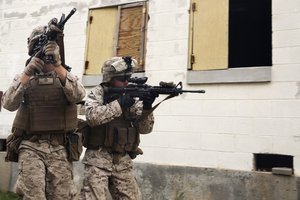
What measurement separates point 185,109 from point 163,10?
1.66m

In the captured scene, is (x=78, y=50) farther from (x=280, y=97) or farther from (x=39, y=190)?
(x=39, y=190)

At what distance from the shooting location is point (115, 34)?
648cm

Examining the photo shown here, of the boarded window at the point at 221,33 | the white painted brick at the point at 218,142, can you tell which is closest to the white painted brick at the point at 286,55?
the boarded window at the point at 221,33

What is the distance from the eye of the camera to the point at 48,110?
3295 mm

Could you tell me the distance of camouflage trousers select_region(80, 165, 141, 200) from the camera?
3572mm

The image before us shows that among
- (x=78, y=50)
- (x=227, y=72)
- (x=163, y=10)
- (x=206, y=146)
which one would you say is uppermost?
(x=163, y=10)

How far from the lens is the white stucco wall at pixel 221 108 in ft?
16.2

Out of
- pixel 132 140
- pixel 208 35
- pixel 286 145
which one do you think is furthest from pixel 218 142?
pixel 132 140

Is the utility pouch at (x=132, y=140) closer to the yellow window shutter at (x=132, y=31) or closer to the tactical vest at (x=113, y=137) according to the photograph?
the tactical vest at (x=113, y=137)

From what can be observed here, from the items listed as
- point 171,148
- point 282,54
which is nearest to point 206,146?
point 171,148

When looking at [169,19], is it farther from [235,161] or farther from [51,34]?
[51,34]

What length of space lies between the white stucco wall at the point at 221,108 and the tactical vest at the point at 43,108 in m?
2.54

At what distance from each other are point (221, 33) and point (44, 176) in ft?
→ 11.2

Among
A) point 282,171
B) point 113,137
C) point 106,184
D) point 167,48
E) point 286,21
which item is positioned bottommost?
point 106,184
